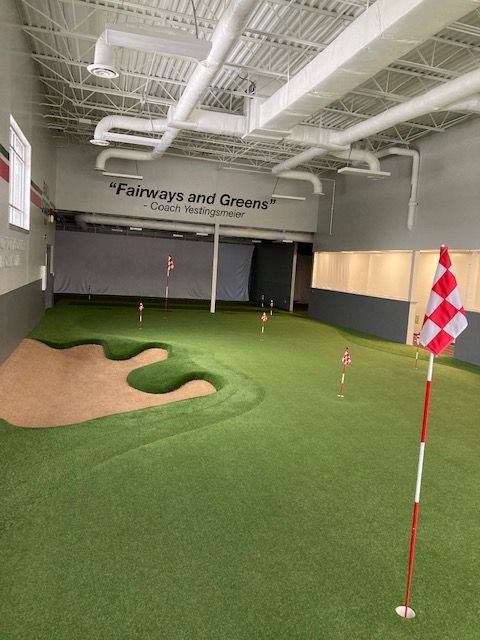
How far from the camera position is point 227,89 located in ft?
38.8

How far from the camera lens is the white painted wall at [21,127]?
784 cm

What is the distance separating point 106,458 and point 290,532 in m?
2.11

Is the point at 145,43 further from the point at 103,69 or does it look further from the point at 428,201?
the point at 428,201

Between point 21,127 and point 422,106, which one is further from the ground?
point 422,106

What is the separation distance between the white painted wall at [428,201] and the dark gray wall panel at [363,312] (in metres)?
1.77

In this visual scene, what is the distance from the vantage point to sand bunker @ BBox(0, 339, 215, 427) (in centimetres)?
761

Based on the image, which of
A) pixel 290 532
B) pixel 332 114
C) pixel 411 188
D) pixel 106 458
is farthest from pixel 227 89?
pixel 290 532

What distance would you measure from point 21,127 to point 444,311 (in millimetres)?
9222

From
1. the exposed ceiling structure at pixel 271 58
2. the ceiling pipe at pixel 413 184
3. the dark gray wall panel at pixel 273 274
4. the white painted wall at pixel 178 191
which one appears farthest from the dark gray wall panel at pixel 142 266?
the ceiling pipe at pixel 413 184

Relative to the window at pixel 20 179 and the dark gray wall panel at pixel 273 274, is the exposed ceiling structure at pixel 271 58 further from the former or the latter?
the dark gray wall panel at pixel 273 274

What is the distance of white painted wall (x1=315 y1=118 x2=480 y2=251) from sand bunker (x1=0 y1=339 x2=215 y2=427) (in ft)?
25.9

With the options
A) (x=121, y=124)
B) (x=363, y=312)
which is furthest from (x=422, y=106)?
(x=363, y=312)

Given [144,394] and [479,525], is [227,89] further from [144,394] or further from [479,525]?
[479,525]

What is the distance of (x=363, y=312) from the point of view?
1703cm
